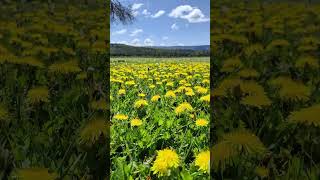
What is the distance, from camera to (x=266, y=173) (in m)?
1.43

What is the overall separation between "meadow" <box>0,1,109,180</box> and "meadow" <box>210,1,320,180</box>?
0.43 m

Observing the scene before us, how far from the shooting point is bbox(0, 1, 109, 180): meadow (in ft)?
5.04

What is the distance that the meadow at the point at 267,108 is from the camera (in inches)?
56.1

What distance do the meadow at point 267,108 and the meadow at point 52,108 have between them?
0.43 m

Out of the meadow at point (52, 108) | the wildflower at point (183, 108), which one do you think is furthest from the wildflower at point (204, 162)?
the wildflower at point (183, 108)

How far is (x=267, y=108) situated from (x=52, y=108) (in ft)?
3.30

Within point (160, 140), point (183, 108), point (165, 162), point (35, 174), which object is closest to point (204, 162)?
point (165, 162)

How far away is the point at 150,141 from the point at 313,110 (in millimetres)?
716

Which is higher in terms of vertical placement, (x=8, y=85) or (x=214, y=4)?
(x=214, y=4)

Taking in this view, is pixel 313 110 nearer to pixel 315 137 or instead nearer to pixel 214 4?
pixel 315 137

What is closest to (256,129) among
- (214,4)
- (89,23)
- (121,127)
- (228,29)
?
(121,127)

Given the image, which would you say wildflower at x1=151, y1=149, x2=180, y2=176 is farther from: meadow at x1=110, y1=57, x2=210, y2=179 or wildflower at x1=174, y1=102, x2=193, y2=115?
wildflower at x1=174, y1=102, x2=193, y2=115

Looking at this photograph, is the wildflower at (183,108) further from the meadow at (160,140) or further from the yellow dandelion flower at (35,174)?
the yellow dandelion flower at (35,174)

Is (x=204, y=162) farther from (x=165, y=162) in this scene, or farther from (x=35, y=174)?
(x=35, y=174)
